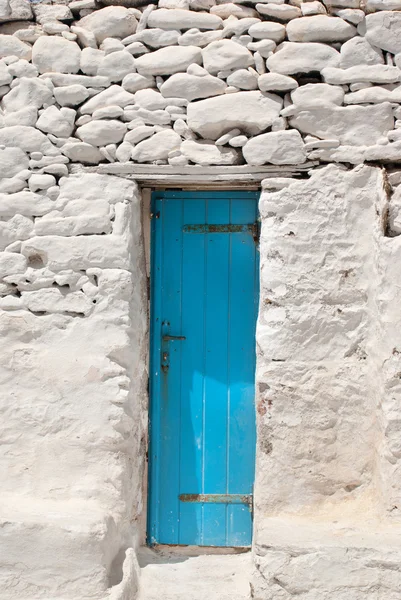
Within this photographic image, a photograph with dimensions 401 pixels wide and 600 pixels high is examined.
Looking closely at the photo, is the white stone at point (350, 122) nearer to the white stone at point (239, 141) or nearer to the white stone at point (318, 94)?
the white stone at point (318, 94)

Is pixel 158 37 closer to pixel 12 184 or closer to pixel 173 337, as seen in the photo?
pixel 12 184

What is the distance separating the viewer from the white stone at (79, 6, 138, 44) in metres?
3.97

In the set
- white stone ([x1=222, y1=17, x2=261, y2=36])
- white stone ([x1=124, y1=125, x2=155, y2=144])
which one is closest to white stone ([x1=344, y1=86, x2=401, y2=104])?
white stone ([x1=222, y1=17, x2=261, y2=36])

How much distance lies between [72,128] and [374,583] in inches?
104

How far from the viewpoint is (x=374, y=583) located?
339 centimetres

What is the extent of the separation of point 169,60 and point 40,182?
0.91 meters

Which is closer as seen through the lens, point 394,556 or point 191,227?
point 394,556

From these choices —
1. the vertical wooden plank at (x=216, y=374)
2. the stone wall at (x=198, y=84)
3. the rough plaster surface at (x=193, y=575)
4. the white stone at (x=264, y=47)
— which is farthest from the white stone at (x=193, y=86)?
the rough plaster surface at (x=193, y=575)

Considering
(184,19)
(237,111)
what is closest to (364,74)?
(237,111)

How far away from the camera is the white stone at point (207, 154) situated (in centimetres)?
391

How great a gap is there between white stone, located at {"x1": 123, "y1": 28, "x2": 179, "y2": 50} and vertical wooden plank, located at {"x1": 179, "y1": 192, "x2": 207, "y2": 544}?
0.84 metres

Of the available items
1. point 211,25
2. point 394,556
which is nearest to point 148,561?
point 394,556

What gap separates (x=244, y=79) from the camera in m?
3.90

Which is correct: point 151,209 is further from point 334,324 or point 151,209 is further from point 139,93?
point 334,324
